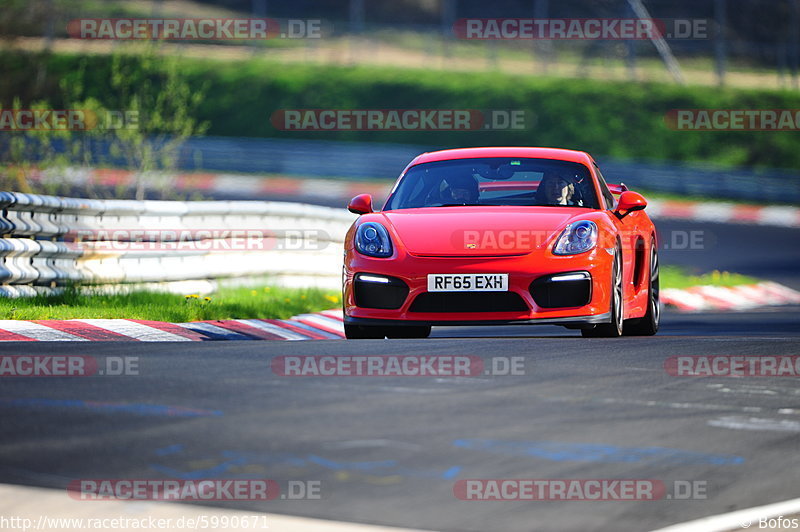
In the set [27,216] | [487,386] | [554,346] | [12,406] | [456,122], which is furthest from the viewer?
[456,122]

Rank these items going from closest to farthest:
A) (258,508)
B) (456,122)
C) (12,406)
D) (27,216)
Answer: (258,508) → (12,406) → (27,216) → (456,122)

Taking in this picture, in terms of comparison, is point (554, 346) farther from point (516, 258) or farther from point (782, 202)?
point (782, 202)

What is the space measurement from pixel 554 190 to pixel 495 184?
584 millimetres

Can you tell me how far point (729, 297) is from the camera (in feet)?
64.7

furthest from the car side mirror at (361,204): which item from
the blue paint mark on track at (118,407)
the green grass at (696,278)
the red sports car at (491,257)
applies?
the green grass at (696,278)

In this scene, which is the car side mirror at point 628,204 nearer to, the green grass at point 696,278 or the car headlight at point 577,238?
the car headlight at point 577,238

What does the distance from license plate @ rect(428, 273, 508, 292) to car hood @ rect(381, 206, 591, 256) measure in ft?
0.47

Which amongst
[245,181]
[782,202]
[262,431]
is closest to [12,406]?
[262,431]

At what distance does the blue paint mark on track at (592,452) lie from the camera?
543 cm

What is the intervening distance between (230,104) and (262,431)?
128 feet

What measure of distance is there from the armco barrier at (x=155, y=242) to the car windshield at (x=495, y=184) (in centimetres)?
276

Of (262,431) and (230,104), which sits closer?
(262,431)

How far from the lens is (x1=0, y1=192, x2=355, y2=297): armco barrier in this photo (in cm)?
1109

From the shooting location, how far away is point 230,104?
145 ft
